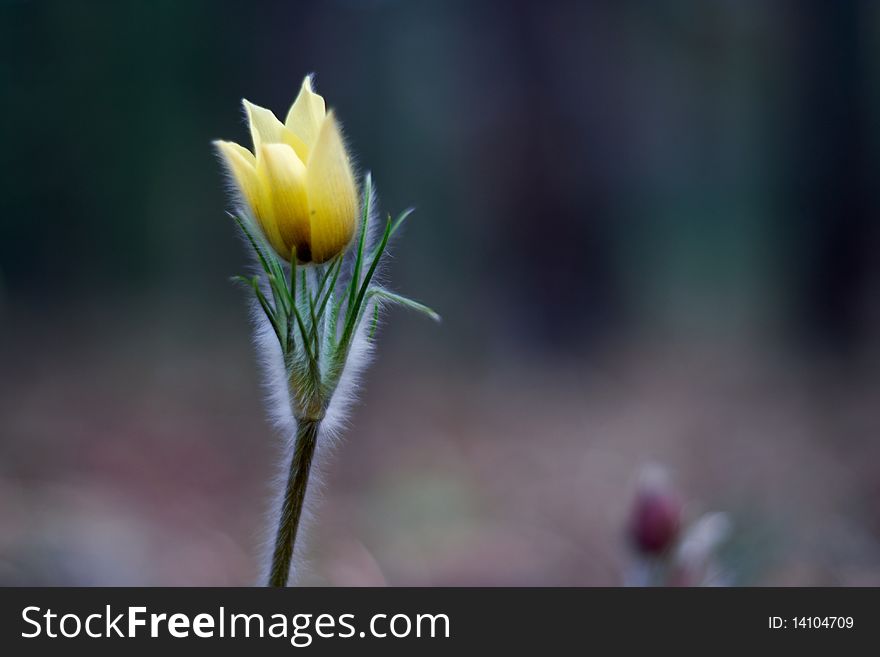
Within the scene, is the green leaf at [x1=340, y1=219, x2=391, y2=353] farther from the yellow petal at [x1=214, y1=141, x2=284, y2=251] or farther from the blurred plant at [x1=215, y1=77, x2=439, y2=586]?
the yellow petal at [x1=214, y1=141, x2=284, y2=251]

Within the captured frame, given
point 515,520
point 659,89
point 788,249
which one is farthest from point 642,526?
point 659,89

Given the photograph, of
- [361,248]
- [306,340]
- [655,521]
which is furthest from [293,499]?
[655,521]

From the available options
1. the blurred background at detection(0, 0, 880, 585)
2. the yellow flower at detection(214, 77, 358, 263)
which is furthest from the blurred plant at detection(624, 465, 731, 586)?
the blurred background at detection(0, 0, 880, 585)

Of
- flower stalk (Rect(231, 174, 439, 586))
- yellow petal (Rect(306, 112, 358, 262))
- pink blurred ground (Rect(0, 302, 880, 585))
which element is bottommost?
flower stalk (Rect(231, 174, 439, 586))

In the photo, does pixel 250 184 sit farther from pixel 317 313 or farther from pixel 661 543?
pixel 661 543

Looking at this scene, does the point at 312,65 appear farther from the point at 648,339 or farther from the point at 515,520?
the point at 515,520

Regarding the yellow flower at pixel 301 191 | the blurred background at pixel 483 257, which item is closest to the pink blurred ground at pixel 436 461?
the blurred background at pixel 483 257

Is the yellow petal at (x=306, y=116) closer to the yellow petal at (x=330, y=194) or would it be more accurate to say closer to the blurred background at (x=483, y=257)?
the yellow petal at (x=330, y=194)
